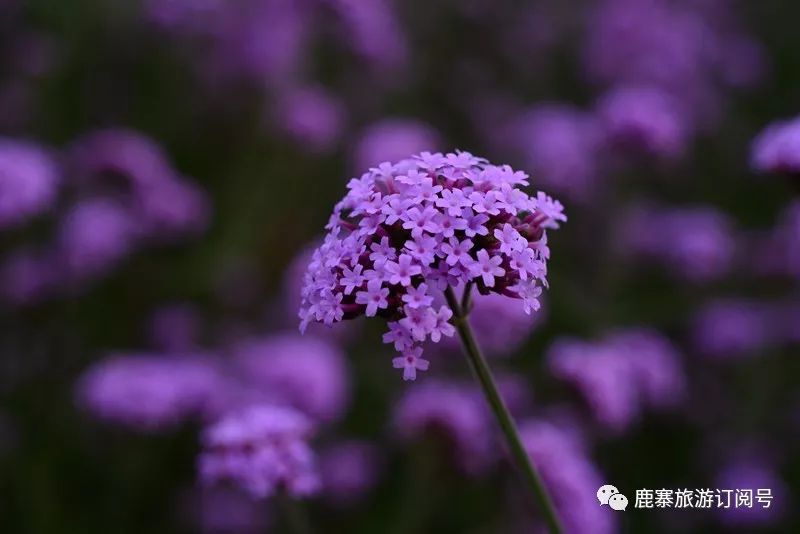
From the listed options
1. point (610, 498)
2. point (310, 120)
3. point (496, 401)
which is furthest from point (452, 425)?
point (310, 120)

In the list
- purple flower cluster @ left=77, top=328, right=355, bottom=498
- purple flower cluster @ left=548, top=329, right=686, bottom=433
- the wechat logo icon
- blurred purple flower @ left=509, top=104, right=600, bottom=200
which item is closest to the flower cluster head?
purple flower cluster @ left=77, top=328, right=355, bottom=498

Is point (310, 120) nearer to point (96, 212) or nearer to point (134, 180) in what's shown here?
point (134, 180)

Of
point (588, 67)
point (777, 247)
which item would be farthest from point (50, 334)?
point (588, 67)

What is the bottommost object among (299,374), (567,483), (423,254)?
(423,254)

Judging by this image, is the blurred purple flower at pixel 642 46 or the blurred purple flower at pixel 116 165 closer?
the blurred purple flower at pixel 116 165

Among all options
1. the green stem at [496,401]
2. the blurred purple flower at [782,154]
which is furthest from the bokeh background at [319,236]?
the green stem at [496,401]

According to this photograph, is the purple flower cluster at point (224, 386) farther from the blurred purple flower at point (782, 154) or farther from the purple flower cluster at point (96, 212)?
the blurred purple flower at point (782, 154)
